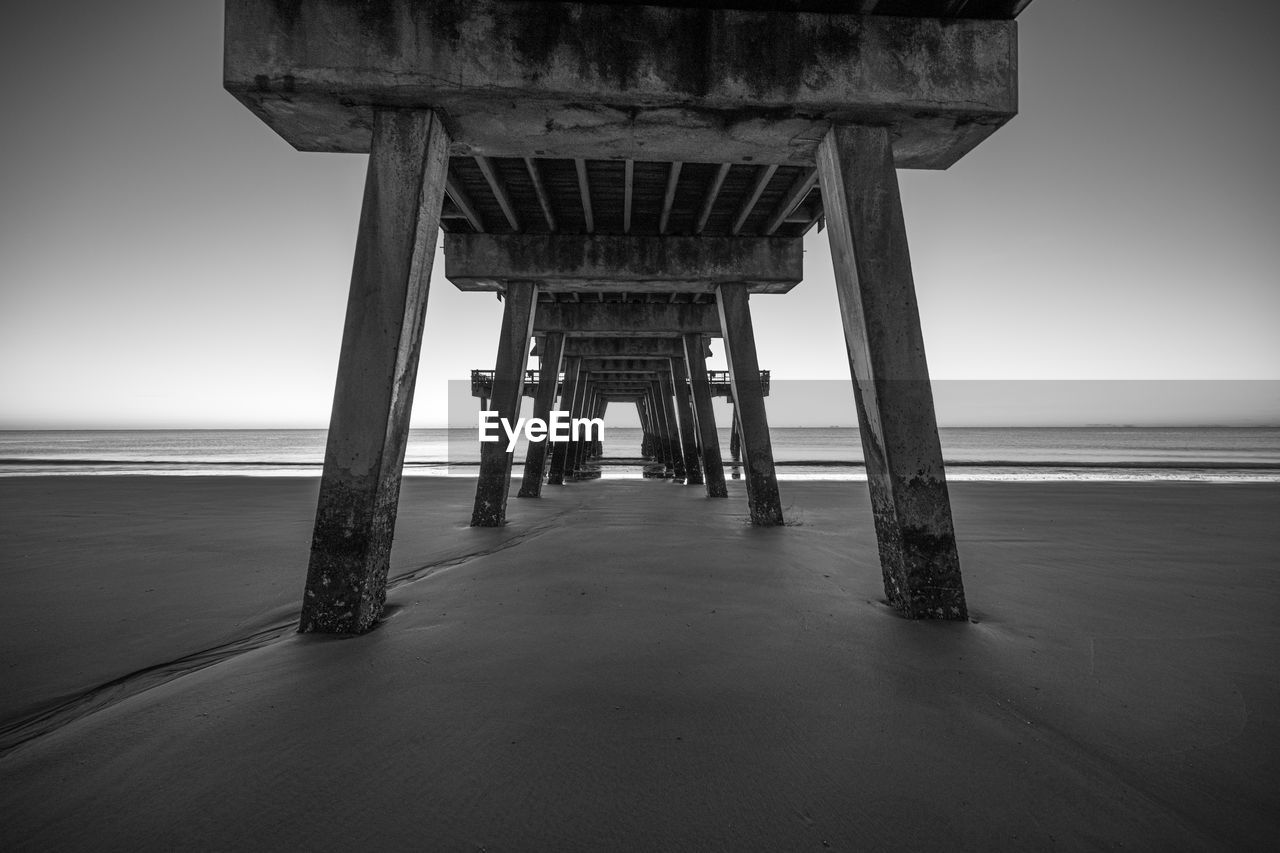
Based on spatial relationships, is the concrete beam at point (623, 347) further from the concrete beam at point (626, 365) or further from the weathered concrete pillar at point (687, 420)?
the concrete beam at point (626, 365)

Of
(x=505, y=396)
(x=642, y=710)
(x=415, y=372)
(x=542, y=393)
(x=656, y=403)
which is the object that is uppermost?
(x=656, y=403)

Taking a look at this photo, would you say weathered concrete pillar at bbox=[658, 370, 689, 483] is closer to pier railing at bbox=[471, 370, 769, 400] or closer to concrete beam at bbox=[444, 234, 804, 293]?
pier railing at bbox=[471, 370, 769, 400]

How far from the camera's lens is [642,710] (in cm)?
244

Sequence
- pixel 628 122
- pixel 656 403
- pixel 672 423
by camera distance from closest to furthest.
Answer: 1. pixel 628 122
2. pixel 672 423
3. pixel 656 403

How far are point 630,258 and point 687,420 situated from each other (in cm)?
941

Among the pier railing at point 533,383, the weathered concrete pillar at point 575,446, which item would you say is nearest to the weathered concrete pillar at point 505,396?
the weathered concrete pillar at point 575,446

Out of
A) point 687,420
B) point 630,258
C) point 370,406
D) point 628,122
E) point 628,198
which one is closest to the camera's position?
point 370,406

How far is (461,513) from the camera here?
1001cm

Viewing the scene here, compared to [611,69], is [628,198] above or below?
above

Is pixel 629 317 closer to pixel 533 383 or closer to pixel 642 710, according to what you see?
pixel 642 710

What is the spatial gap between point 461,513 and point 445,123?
7.05m

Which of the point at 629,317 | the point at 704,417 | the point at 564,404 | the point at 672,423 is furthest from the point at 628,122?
the point at 672,423

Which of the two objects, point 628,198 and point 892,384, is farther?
point 628,198

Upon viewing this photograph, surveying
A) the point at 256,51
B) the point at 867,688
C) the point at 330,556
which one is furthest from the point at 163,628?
the point at 867,688
